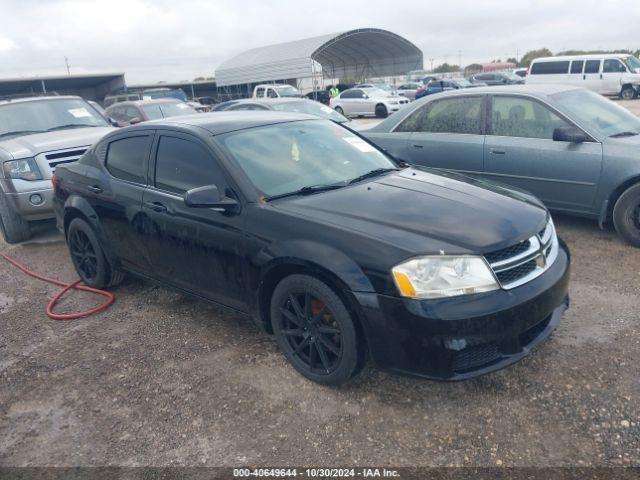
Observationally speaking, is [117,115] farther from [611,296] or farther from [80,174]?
[611,296]

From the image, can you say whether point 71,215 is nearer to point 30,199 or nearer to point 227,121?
point 30,199

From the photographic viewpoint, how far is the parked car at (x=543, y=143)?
4.91 meters

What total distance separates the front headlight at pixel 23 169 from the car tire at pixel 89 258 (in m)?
1.61

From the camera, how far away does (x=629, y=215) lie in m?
4.86

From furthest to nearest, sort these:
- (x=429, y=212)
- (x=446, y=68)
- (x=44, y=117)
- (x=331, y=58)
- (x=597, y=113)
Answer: (x=446, y=68) → (x=331, y=58) → (x=44, y=117) → (x=597, y=113) → (x=429, y=212)

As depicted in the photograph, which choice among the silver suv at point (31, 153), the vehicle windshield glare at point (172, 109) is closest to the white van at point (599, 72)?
the vehicle windshield glare at point (172, 109)

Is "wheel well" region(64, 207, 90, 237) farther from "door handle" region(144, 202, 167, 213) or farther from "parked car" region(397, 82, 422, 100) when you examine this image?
"parked car" region(397, 82, 422, 100)

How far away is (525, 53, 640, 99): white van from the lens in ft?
76.8

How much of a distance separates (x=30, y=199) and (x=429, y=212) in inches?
197

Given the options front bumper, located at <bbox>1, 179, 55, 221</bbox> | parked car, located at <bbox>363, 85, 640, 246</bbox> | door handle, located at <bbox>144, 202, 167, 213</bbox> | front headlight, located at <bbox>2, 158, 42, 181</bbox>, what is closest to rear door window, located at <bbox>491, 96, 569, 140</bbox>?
parked car, located at <bbox>363, 85, 640, 246</bbox>

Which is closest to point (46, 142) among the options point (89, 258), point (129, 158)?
point (89, 258)

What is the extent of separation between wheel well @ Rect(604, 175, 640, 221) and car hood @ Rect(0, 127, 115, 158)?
5.66m

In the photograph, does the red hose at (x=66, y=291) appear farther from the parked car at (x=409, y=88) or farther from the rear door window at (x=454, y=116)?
the parked car at (x=409, y=88)

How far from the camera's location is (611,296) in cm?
403
